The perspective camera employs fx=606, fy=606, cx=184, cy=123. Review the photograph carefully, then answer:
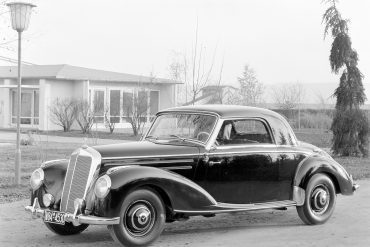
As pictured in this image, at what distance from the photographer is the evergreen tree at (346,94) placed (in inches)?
768

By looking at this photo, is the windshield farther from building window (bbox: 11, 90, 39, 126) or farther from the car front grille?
building window (bbox: 11, 90, 39, 126)

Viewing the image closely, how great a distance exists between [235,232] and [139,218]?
1.58 metres

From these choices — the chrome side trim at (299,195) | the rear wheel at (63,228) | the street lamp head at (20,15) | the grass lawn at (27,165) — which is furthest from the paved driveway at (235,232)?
the street lamp head at (20,15)

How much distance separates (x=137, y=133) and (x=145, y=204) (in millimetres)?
25800

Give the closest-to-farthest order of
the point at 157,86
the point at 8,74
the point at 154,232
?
the point at 154,232, the point at 8,74, the point at 157,86

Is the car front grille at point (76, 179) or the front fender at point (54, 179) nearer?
the car front grille at point (76, 179)

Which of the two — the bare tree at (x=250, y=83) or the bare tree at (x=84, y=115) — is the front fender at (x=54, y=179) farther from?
the bare tree at (x=250, y=83)

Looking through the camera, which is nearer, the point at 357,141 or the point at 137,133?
the point at 357,141

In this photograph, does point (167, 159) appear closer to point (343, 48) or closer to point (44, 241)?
point (44, 241)

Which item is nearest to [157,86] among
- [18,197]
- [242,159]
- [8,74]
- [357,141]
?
[8,74]

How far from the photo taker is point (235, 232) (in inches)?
307

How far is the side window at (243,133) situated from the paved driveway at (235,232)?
1168 millimetres

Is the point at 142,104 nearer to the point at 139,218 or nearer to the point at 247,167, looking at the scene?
the point at 247,167

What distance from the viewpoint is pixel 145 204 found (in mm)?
6883
